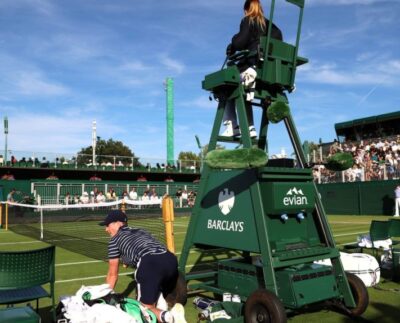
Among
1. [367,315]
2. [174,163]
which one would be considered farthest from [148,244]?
[174,163]

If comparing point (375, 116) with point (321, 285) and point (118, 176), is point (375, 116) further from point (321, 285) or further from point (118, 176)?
point (321, 285)

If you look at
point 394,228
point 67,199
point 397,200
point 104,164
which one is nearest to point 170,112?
point 104,164

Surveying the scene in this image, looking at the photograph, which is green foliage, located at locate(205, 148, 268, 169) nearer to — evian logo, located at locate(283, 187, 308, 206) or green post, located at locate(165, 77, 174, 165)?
evian logo, located at locate(283, 187, 308, 206)

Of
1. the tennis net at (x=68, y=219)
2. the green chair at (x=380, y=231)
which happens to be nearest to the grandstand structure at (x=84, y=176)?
the tennis net at (x=68, y=219)

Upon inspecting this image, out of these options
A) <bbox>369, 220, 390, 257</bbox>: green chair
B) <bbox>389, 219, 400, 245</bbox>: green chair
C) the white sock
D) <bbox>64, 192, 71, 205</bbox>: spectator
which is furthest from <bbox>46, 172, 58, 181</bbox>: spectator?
the white sock

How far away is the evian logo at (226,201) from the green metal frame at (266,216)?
8 centimetres

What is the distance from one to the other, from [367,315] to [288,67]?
343 centimetres

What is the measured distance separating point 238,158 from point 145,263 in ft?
5.08

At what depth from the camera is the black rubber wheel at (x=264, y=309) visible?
4.57m

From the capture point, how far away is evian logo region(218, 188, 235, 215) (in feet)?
18.8

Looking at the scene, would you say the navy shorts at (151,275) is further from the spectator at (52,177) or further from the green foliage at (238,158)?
the spectator at (52,177)

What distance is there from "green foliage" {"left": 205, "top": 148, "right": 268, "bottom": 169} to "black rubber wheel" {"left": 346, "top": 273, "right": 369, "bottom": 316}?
2081mm

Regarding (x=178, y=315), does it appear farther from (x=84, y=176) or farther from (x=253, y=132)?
(x=84, y=176)

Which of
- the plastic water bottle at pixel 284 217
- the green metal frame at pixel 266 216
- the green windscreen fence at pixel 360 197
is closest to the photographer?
the green metal frame at pixel 266 216
